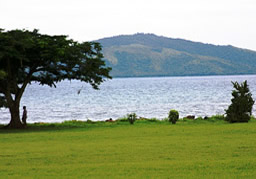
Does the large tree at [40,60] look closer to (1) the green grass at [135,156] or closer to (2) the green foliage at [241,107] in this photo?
(1) the green grass at [135,156]

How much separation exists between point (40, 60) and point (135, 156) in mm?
18821

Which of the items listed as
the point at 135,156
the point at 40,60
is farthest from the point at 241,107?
the point at 135,156

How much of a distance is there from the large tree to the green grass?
8.89 metres

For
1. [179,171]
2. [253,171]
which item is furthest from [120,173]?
[253,171]

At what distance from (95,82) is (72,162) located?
2027 centimetres

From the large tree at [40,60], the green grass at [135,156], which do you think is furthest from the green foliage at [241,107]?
the large tree at [40,60]

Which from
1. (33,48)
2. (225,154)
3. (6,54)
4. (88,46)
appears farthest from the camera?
(88,46)

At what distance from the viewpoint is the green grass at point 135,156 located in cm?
1381

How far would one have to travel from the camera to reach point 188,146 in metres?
19.4

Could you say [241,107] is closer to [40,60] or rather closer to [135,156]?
[40,60]

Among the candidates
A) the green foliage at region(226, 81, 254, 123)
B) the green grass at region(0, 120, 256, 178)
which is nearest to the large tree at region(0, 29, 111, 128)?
the green grass at region(0, 120, 256, 178)

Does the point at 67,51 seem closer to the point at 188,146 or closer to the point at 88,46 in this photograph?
the point at 88,46

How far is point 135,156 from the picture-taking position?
672 inches

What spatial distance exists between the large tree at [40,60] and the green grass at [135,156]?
29.2ft
